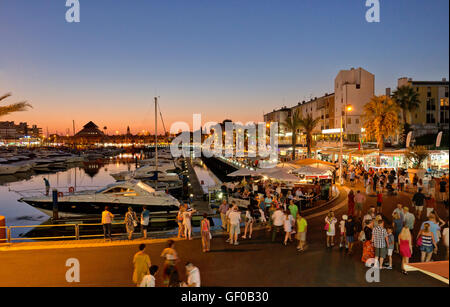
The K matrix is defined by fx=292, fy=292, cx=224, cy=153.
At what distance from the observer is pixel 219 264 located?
10.3 m

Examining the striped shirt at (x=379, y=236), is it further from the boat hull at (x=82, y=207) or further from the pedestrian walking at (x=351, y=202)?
the boat hull at (x=82, y=207)

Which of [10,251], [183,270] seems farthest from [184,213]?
[10,251]

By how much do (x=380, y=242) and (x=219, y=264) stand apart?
17.7ft

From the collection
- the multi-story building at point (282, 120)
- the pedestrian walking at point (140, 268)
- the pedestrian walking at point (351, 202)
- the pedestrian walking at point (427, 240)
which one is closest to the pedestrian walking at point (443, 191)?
the pedestrian walking at point (427, 240)

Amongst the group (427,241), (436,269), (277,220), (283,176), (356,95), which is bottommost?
(277,220)

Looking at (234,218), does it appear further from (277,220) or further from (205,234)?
(277,220)

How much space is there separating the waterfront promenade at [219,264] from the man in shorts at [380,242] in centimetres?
48

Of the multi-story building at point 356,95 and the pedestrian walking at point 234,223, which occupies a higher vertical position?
the multi-story building at point 356,95

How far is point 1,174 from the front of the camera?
211 ft

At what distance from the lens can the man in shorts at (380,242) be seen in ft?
30.8
